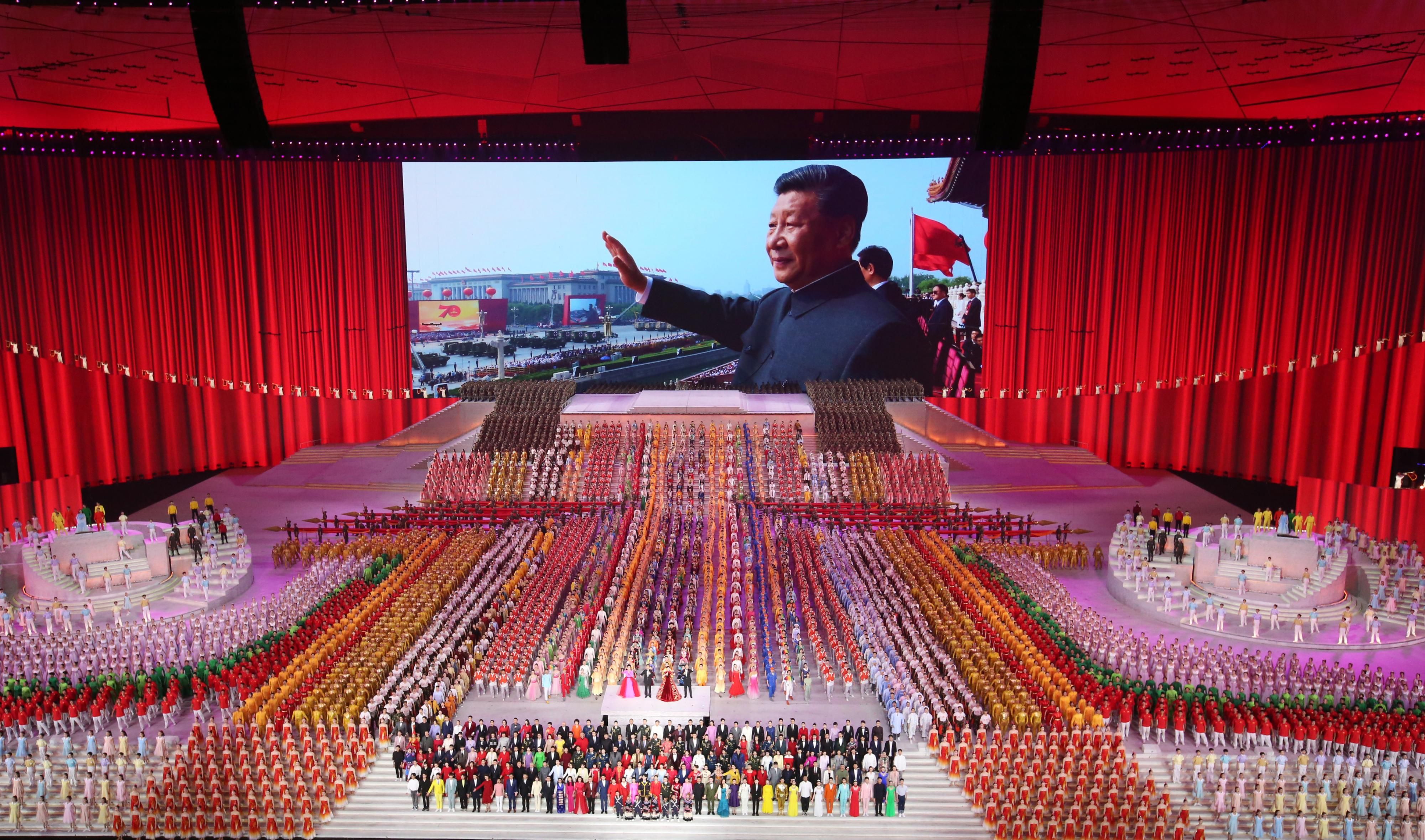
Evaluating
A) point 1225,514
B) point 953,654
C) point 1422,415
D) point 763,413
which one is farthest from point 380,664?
point 1422,415

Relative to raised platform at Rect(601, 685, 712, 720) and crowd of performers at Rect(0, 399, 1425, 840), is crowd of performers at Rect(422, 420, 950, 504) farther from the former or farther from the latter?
raised platform at Rect(601, 685, 712, 720)

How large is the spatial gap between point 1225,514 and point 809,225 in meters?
11.3

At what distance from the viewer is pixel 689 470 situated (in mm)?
19312

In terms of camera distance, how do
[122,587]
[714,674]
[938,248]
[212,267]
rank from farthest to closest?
[938,248]
[212,267]
[122,587]
[714,674]

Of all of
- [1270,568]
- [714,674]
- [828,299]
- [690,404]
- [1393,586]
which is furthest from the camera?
[828,299]

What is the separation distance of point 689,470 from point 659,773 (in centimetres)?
1023

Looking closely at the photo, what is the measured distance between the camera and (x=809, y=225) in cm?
2327

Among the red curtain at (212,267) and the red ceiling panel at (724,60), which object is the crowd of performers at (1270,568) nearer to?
the red ceiling panel at (724,60)

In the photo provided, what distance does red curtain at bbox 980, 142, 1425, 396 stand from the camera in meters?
18.6

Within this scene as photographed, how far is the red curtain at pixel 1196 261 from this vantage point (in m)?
18.6

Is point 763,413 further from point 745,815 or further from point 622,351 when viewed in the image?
point 745,815

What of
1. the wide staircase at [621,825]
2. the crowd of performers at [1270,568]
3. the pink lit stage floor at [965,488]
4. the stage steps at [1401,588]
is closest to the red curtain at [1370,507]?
the crowd of performers at [1270,568]

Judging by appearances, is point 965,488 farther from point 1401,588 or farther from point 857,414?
point 1401,588

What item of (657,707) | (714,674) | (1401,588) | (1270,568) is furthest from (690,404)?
(1401,588)
